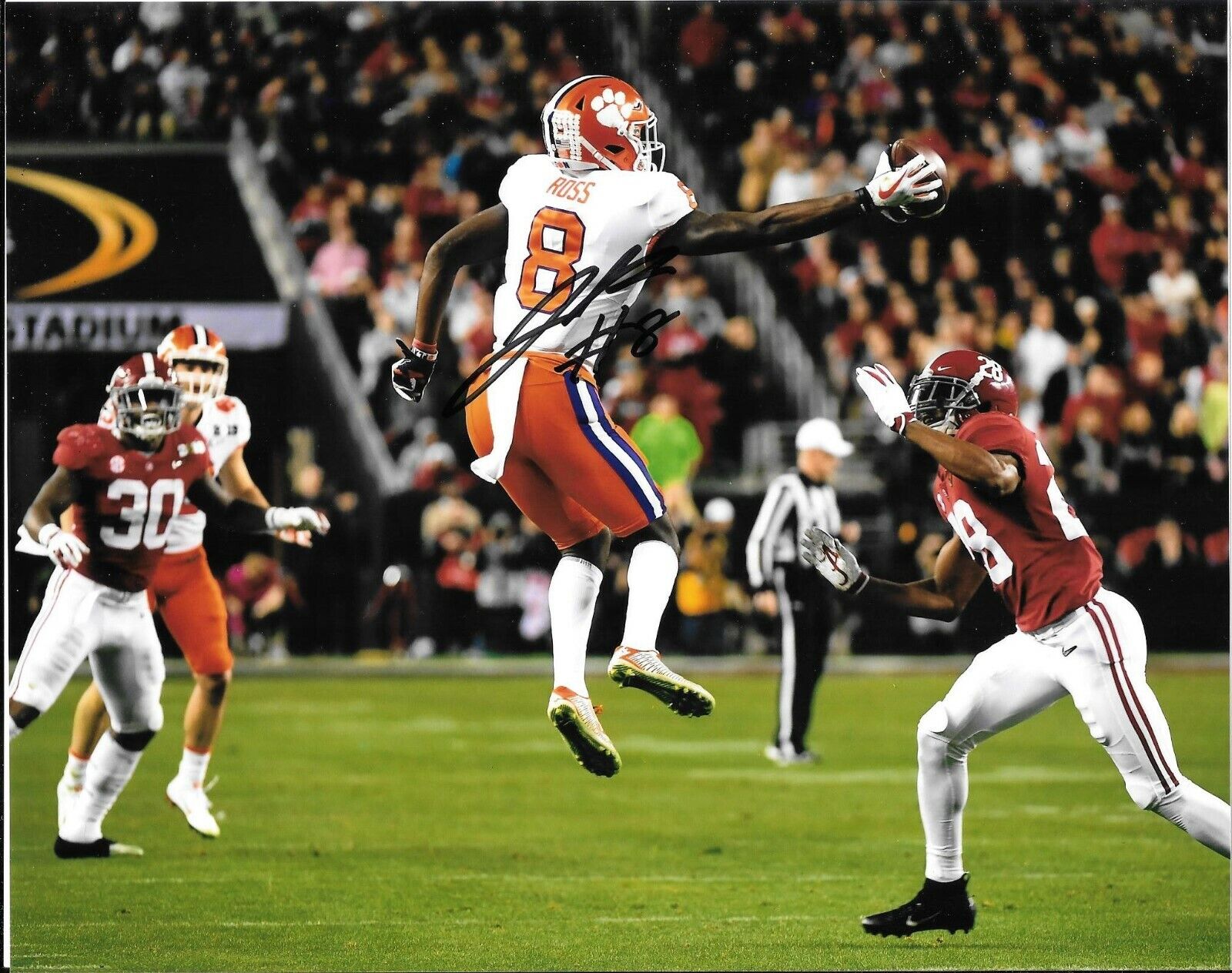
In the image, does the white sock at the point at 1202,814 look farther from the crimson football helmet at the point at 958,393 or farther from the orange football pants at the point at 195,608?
the orange football pants at the point at 195,608

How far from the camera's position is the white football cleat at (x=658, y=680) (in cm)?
440

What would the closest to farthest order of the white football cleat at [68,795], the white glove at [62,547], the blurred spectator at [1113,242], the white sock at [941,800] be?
the white sock at [941,800] → the white glove at [62,547] → the white football cleat at [68,795] → the blurred spectator at [1113,242]

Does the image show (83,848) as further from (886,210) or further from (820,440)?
(886,210)

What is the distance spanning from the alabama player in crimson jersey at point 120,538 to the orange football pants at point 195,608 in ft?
0.52

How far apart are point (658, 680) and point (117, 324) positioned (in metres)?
2.80

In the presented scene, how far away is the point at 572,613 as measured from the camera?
15.4ft

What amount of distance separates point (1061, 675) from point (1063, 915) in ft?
5.40

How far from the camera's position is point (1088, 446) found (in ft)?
27.8

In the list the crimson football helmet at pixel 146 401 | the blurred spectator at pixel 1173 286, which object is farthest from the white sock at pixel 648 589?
the blurred spectator at pixel 1173 286

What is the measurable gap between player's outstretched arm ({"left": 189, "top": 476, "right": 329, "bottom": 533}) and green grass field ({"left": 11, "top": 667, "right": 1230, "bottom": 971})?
131 cm

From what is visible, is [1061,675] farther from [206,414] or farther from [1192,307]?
[1192,307]

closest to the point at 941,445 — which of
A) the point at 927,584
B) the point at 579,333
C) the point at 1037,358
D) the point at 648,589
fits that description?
the point at 927,584

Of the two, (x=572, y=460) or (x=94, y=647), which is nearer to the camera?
(x=572, y=460)
